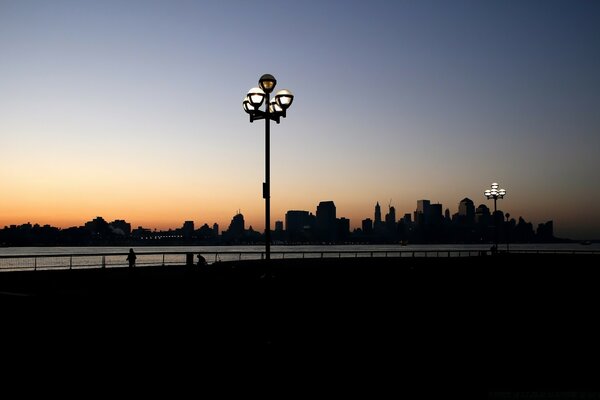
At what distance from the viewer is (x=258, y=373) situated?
9195 mm

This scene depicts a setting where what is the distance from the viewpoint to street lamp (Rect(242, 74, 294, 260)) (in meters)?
13.6

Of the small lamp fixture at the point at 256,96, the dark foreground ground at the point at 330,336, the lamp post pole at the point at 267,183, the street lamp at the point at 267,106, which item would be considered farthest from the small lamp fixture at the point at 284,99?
the dark foreground ground at the point at 330,336

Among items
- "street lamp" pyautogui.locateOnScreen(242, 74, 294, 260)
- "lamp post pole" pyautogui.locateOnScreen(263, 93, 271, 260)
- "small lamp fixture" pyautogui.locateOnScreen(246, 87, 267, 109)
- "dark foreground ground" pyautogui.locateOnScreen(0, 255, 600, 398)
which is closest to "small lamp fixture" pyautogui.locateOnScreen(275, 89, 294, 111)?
"street lamp" pyautogui.locateOnScreen(242, 74, 294, 260)

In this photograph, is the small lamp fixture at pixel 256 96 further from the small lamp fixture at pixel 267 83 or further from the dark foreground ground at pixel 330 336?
the dark foreground ground at pixel 330 336

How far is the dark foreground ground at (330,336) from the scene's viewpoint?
9289 millimetres

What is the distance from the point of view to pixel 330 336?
42.0ft

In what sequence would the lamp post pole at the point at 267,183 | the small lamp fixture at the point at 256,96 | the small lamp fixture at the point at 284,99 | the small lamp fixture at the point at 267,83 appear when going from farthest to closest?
the small lamp fixture at the point at 284,99
the small lamp fixture at the point at 256,96
the small lamp fixture at the point at 267,83
the lamp post pole at the point at 267,183

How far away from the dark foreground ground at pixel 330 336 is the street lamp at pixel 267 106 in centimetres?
186

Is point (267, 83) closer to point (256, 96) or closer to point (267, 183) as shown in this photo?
point (256, 96)

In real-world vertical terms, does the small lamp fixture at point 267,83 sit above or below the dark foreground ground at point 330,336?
above

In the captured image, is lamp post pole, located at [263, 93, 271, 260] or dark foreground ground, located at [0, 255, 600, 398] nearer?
dark foreground ground, located at [0, 255, 600, 398]

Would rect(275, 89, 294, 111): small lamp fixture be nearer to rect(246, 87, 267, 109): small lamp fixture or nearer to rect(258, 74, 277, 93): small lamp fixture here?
rect(246, 87, 267, 109): small lamp fixture

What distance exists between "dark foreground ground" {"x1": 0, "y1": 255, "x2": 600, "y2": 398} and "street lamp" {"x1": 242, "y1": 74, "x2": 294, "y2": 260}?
73.1 inches

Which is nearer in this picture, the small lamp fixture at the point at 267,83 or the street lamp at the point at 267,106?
the street lamp at the point at 267,106
